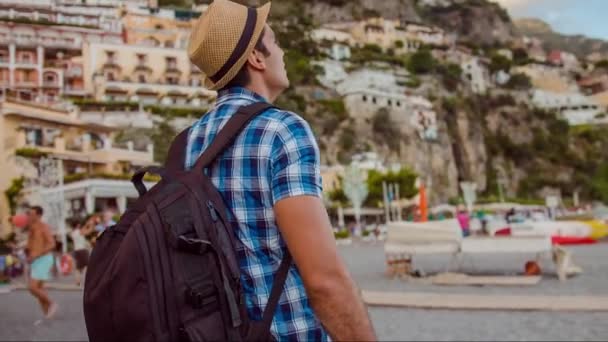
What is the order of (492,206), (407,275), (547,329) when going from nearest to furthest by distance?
(547,329)
(407,275)
(492,206)

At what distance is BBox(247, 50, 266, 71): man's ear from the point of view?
1123mm

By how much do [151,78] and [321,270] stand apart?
42.2 metres

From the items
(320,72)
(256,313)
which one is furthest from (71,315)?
(320,72)

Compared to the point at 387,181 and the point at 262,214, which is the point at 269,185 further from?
the point at 387,181

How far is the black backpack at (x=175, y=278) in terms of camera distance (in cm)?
91

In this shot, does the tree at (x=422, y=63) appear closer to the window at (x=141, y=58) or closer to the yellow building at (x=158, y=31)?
the yellow building at (x=158, y=31)

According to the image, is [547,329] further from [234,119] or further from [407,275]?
[407,275]

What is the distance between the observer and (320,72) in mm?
55844

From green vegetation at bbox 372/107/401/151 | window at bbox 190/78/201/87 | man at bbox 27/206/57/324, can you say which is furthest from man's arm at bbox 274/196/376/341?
green vegetation at bbox 372/107/401/151

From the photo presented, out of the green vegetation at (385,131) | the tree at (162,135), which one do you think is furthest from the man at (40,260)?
the green vegetation at (385,131)

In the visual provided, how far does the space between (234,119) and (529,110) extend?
6707 cm

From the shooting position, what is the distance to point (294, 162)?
0.96 metres

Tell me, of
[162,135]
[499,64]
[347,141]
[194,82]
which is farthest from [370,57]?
[162,135]

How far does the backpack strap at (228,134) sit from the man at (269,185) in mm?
11
